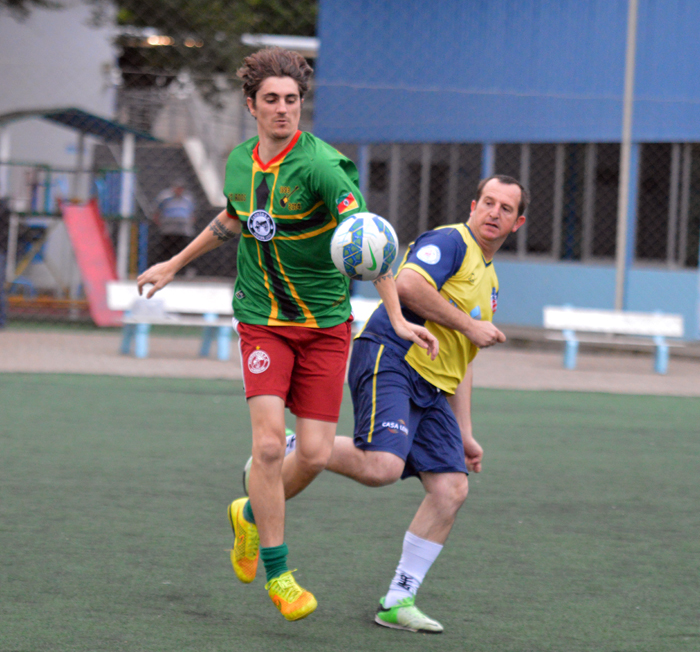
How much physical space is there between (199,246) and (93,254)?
472 inches

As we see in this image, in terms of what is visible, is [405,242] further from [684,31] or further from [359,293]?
[684,31]

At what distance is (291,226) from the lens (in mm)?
3707

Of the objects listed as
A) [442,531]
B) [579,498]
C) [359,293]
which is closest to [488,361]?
[359,293]

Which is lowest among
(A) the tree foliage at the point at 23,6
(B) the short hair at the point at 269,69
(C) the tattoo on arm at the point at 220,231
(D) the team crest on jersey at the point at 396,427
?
(D) the team crest on jersey at the point at 396,427

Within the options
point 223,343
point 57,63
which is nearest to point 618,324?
point 223,343

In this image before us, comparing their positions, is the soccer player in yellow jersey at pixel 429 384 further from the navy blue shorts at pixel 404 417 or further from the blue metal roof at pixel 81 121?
the blue metal roof at pixel 81 121

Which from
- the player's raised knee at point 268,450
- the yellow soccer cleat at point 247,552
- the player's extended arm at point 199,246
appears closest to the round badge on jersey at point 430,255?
the player's extended arm at point 199,246

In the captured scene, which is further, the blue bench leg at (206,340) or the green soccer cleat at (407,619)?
the blue bench leg at (206,340)

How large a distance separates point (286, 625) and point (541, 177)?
15.2m

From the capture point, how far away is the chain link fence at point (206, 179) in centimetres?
1675

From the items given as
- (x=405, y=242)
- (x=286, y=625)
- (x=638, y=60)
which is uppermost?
(x=638, y=60)

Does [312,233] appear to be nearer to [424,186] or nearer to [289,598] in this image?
[289,598]

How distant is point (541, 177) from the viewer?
58.9 ft

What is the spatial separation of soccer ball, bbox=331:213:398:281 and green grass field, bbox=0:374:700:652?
1.25m
